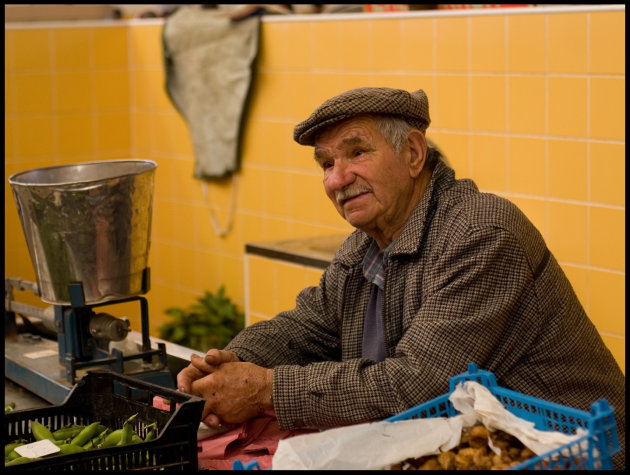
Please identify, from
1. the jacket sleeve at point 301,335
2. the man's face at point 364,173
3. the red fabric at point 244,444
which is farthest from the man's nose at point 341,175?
the red fabric at point 244,444

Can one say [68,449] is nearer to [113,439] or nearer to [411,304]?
[113,439]

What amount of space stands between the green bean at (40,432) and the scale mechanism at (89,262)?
616 millimetres

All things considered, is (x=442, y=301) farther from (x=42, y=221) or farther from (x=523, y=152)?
(x=523, y=152)

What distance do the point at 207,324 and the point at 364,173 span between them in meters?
3.71

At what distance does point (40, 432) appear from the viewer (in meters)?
2.21

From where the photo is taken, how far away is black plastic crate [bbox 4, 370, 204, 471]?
191 cm

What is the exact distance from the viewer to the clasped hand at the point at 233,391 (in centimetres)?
227

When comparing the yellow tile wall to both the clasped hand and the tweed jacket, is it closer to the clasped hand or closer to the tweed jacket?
the tweed jacket

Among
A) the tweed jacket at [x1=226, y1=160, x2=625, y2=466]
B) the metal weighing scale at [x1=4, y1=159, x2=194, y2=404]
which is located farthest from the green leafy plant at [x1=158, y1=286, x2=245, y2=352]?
the tweed jacket at [x1=226, y1=160, x2=625, y2=466]

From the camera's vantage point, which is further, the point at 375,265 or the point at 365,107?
the point at 375,265

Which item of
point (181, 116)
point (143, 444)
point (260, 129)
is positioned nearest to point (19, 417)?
point (143, 444)

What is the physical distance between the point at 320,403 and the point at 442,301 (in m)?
A: 0.34

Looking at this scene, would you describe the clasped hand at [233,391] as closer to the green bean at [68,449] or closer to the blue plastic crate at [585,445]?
the green bean at [68,449]

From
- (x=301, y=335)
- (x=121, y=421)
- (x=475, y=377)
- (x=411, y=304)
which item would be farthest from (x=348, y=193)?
(x=121, y=421)
